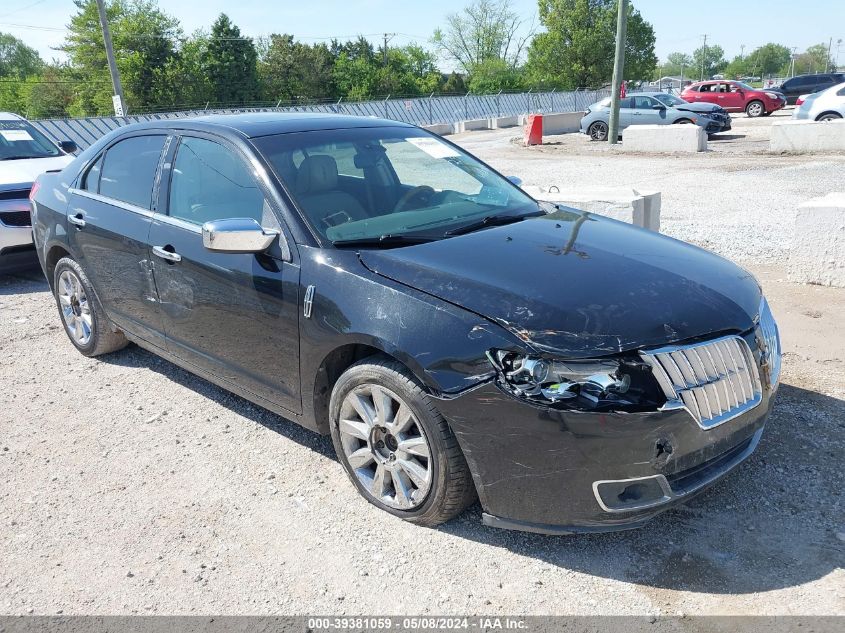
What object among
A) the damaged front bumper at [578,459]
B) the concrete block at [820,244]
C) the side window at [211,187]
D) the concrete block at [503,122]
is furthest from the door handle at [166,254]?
the concrete block at [503,122]

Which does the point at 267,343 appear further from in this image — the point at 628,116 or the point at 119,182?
the point at 628,116

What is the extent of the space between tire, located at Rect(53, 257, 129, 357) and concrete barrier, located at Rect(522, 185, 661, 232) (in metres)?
3.68

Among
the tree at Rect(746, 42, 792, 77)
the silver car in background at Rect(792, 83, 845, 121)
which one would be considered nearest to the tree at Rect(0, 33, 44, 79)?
the silver car in background at Rect(792, 83, 845, 121)

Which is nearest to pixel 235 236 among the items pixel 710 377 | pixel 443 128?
pixel 710 377

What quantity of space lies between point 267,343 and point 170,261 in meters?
0.89

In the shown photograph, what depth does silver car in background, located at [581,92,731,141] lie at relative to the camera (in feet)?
74.6

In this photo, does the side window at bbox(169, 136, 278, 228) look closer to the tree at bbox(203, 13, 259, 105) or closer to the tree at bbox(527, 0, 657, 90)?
the tree at bbox(203, 13, 259, 105)

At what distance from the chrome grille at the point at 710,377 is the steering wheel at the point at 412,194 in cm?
164

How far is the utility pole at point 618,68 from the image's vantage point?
2058cm

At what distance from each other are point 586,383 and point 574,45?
6782cm

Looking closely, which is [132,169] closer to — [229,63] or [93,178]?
[93,178]

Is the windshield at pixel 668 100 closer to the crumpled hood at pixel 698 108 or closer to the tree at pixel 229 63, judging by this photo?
the crumpled hood at pixel 698 108

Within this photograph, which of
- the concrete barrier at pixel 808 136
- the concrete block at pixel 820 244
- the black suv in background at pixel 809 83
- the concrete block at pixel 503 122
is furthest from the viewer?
the black suv in background at pixel 809 83

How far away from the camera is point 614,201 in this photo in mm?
6730
